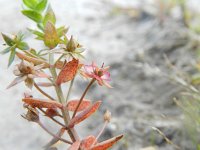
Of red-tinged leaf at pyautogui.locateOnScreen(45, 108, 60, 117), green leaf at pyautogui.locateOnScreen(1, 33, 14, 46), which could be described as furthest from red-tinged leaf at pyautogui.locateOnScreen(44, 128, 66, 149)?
green leaf at pyautogui.locateOnScreen(1, 33, 14, 46)

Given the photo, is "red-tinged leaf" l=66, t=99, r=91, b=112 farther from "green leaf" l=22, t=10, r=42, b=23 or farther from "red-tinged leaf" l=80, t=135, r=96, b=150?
"green leaf" l=22, t=10, r=42, b=23

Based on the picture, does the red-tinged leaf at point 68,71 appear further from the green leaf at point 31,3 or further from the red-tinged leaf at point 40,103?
the green leaf at point 31,3

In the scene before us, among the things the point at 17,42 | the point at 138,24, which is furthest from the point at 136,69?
the point at 17,42

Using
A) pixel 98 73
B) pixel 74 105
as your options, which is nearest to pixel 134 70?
pixel 74 105

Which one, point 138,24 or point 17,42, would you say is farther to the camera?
point 138,24

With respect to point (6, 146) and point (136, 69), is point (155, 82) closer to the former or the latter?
point (136, 69)

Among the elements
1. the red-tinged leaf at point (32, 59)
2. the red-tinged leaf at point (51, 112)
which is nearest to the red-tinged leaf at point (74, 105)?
the red-tinged leaf at point (51, 112)
